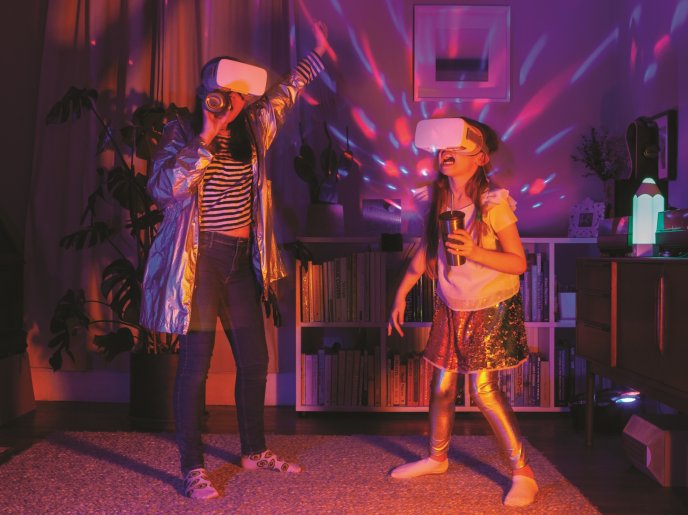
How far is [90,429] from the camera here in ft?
10.6

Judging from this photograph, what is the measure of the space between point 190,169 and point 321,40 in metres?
0.92

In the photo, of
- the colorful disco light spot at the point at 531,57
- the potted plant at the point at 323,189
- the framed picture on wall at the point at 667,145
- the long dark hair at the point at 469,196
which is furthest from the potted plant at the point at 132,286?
the framed picture on wall at the point at 667,145

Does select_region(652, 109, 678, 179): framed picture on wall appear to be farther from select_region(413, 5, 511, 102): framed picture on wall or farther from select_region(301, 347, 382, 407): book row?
select_region(301, 347, 382, 407): book row

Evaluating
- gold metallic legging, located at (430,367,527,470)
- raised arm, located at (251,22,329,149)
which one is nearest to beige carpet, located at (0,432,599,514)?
gold metallic legging, located at (430,367,527,470)

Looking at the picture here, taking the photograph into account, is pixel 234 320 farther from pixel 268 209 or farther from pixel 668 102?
pixel 668 102

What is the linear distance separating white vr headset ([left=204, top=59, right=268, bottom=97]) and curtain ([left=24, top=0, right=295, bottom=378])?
1.49 meters

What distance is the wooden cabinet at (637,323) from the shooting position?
233 cm

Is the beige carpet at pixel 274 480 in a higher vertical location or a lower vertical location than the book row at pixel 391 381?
lower

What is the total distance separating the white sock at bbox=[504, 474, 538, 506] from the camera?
2.25m

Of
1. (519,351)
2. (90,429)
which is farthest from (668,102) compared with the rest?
(90,429)

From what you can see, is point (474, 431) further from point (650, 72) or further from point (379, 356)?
point (650, 72)

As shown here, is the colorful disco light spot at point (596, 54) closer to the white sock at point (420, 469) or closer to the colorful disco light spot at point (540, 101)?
the colorful disco light spot at point (540, 101)

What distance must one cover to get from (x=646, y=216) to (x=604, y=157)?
85 centimetres

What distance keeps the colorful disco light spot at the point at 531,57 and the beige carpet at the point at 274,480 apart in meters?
1.87
